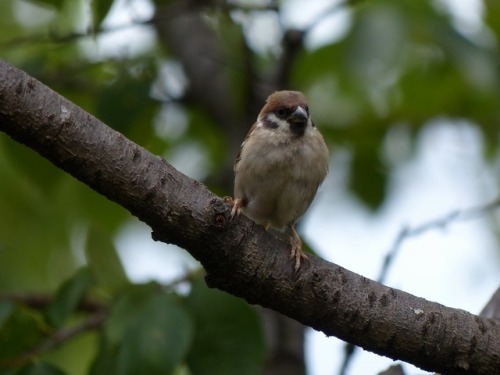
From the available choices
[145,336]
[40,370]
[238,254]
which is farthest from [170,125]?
[238,254]

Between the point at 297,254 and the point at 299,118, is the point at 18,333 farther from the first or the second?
the point at 299,118

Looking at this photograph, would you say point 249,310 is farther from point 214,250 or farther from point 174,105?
point 174,105

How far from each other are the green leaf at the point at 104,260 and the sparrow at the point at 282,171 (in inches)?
24.8

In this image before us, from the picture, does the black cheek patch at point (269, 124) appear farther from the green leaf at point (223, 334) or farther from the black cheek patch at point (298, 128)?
the green leaf at point (223, 334)

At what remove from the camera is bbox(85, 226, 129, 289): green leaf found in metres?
4.28

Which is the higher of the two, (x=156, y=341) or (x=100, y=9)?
(x=100, y=9)

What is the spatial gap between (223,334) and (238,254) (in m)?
0.78

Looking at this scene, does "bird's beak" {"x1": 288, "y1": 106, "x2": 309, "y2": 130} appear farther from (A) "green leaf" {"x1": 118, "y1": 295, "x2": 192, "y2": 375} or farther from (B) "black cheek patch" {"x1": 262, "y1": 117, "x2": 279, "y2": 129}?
(A) "green leaf" {"x1": 118, "y1": 295, "x2": 192, "y2": 375}

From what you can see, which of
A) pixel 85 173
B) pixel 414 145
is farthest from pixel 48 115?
pixel 414 145

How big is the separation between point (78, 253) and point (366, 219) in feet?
5.93

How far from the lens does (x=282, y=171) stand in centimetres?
437

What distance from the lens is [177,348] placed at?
10.9 feet

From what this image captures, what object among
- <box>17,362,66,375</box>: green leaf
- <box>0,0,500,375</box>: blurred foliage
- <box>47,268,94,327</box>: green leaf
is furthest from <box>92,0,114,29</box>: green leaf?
<box>17,362,66,375</box>: green leaf

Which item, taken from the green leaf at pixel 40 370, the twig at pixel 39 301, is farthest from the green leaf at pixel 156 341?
the twig at pixel 39 301
